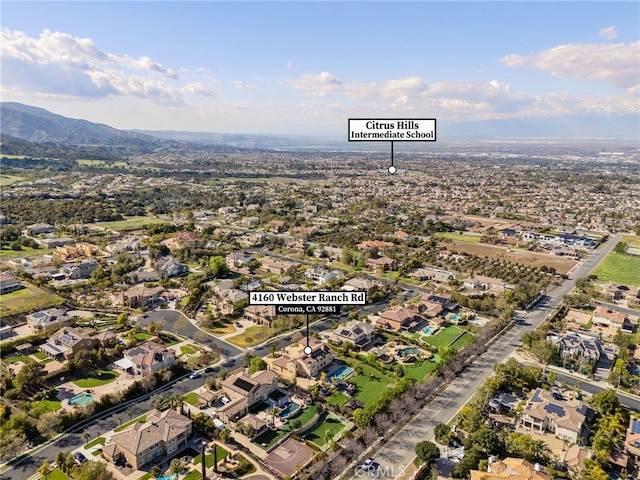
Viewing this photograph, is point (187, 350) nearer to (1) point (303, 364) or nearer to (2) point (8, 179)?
(1) point (303, 364)

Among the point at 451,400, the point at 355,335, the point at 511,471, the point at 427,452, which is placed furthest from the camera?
the point at 355,335

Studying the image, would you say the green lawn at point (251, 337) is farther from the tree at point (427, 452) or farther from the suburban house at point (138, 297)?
the tree at point (427, 452)

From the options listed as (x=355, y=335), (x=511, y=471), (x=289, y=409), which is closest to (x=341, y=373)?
(x=355, y=335)

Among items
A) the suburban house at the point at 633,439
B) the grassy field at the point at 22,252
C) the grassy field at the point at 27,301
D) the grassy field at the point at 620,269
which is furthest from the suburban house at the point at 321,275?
the grassy field at the point at 22,252

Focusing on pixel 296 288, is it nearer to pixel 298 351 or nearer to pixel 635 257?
pixel 298 351

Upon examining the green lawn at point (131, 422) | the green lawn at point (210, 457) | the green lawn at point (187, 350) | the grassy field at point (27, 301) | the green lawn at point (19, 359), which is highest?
the grassy field at point (27, 301)

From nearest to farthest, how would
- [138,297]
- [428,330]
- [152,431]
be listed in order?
[152,431]
[428,330]
[138,297]

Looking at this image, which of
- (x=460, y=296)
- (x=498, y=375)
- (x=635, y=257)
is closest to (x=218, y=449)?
(x=498, y=375)
